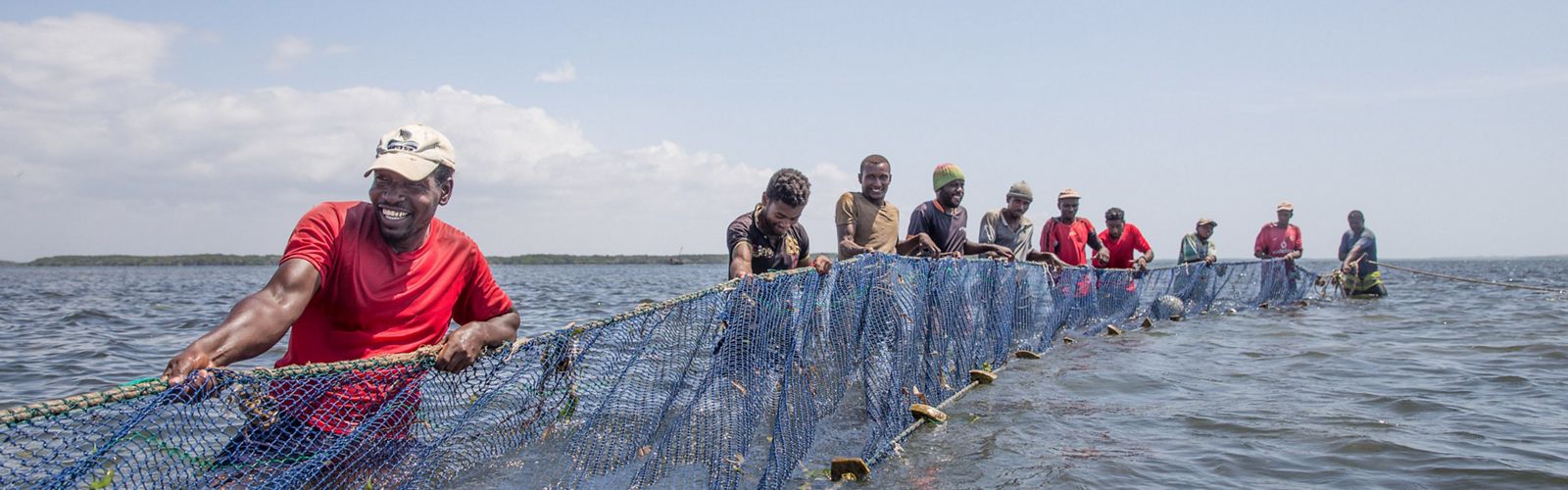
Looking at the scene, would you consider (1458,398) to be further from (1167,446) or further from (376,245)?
(376,245)

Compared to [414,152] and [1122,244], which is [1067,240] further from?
[414,152]

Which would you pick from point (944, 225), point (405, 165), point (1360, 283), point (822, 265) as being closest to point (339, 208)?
point (405, 165)

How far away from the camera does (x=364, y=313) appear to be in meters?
2.93

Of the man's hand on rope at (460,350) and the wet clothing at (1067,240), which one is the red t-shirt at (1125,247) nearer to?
the wet clothing at (1067,240)

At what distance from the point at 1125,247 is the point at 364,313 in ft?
34.8

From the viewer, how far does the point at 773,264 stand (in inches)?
223

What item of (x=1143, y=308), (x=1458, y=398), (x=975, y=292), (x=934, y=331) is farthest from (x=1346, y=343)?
(x=934, y=331)

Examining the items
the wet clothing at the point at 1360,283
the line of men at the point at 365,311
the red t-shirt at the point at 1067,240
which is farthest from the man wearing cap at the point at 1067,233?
the wet clothing at the point at 1360,283

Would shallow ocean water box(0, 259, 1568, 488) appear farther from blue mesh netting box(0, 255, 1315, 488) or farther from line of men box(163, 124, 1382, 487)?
line of men box(163, 124, 1382, 487)

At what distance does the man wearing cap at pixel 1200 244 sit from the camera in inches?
580

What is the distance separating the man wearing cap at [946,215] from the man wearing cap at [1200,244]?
775cm

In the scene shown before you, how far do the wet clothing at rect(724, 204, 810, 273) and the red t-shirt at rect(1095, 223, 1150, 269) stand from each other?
24.1 ft

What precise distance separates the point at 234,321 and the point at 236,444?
0.39 m

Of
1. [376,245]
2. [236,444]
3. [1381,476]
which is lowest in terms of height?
[1381,476]
